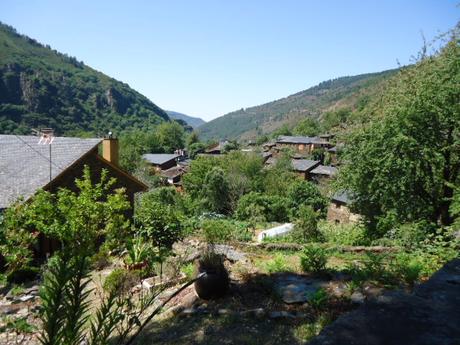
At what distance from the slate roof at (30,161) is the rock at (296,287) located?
31.0ft

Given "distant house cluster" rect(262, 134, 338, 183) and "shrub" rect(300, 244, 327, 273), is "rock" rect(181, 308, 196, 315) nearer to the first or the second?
"shrub" rect(300, 244, 327, 273)

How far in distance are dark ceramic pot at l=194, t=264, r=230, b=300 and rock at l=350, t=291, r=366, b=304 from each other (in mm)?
2176

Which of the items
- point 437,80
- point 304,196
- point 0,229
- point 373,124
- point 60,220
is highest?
point 437,80

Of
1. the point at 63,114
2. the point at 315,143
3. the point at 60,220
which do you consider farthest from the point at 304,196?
the point at 63,114

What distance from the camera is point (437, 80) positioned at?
36.9 ft

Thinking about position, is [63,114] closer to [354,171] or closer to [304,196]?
[304,196]

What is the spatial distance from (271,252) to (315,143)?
239ft

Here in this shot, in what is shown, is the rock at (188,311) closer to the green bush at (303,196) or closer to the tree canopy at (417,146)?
the tree canopy at (417,146)

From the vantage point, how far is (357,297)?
557 cm

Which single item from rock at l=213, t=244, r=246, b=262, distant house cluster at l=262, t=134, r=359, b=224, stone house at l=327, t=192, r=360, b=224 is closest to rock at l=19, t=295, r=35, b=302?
rock at l=213, t=244, r=246, b=262

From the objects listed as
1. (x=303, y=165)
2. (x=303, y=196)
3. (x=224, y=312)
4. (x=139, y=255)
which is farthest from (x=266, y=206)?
(x=303, y=165)

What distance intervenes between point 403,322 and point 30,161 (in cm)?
1570

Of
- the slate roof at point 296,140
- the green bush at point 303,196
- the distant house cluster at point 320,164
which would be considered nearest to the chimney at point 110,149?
the distant house cluster at point 320,164

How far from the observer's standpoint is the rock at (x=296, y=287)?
5.97m
